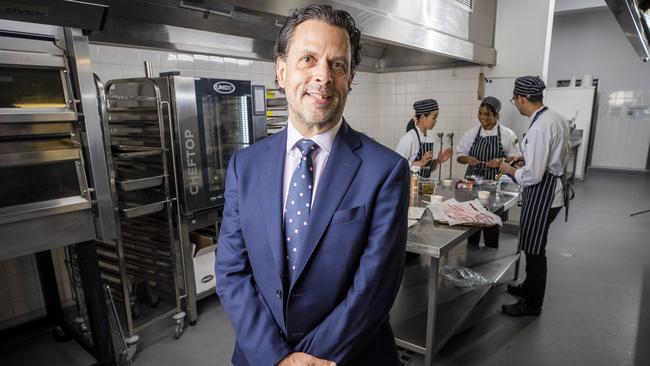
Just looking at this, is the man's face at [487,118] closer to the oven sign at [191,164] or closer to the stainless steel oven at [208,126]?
the stainless steel oven at [208,126]

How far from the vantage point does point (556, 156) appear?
253 centimetres

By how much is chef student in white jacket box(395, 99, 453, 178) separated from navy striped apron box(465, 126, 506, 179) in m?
0.43

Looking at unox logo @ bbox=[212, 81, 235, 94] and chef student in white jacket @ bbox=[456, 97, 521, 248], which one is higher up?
unox logo @ bbox=[212, 81, 235, 94]

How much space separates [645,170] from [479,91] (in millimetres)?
6092

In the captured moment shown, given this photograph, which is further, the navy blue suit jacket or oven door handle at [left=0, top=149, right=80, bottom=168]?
oven door handle at [left=0, top=149, right=80, bottom=168]

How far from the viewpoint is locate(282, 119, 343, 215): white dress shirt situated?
43.9 inches

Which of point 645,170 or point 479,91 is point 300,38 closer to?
point 479,91

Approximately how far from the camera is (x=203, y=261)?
278 cm

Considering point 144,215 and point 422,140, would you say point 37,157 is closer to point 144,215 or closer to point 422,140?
point 144,215

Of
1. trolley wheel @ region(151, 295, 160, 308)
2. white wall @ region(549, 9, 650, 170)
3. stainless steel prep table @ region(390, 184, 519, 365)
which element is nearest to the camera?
stainless steel prep table @ region(390, 184, 519, 365)

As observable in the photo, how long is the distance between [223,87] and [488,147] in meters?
2.46

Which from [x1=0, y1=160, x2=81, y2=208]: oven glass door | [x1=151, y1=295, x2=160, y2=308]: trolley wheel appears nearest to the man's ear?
[x1=0, y1=160, x2=81, y2=208]: oven glass door

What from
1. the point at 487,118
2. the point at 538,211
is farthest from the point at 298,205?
the point at 487,118

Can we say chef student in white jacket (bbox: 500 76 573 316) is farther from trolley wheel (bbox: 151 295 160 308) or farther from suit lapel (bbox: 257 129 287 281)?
trolley wheel (bbox: 151 295 160 308)
